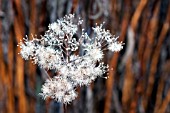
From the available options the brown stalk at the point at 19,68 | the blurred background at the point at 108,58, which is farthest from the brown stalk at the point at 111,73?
the brown stalk at the point at 19,68

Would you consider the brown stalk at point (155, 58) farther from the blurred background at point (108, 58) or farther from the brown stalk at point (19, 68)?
the brown stalk at point (19, 68)

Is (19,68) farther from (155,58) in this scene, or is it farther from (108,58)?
(155,58)

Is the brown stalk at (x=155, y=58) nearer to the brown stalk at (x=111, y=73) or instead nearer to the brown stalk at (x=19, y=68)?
the brown stalk at (x=111, y=73)

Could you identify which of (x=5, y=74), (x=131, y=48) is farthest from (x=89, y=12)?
(x=5, y=74)

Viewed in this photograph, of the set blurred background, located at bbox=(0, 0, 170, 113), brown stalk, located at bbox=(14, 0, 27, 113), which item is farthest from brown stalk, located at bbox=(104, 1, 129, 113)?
brown stalk, located at bbox=(14, 0, 27, 113)

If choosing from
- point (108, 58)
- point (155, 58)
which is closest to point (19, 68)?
point (108, 58)

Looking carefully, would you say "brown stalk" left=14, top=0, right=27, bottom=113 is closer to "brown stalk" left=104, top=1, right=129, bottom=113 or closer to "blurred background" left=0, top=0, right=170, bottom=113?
"blurred background" left=0, top=0, right=170, bottom=113

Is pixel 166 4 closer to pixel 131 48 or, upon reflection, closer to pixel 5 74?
pixel 131 48

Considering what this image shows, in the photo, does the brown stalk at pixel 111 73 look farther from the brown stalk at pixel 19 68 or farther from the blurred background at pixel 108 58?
the brown stalk at pixel 19 68
